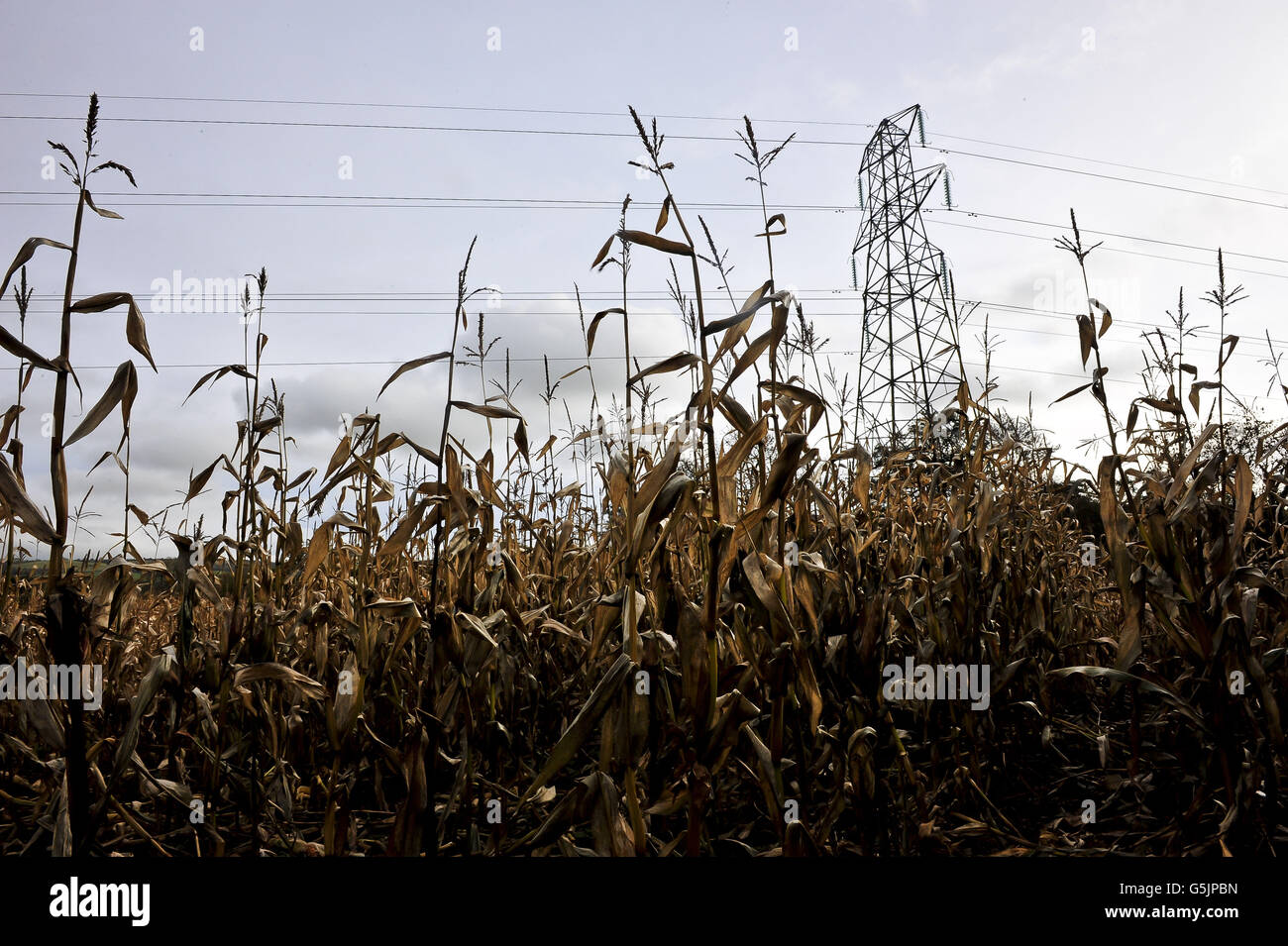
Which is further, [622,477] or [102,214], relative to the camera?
[622,477]

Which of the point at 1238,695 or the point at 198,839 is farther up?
the point at 1238,695

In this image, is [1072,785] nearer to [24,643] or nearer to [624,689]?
[624,689]

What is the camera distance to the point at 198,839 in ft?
5.86

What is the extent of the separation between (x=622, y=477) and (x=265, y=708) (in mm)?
1127

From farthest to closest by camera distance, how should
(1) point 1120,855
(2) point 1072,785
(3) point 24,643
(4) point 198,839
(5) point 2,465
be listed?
(3) point 24,643, (2) point 1072,785, (4) point 198,839, (1) point 1120,855, (5) point 2,465

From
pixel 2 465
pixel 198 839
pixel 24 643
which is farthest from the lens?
pixel 24 643

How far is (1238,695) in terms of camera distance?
1.72 m

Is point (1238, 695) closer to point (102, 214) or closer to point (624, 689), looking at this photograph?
point (624, 689)

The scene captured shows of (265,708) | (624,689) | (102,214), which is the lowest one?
(265,708)

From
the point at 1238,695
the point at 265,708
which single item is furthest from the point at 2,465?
the point at 1238,695
